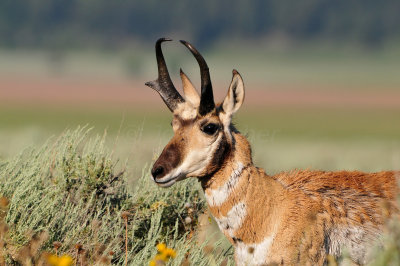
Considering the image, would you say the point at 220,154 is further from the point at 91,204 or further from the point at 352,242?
the point at 91,204

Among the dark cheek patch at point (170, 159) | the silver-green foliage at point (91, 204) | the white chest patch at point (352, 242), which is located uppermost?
the dark cheek patch at point (170, 159)

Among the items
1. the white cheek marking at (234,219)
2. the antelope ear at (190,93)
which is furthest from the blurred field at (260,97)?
the white cheek marking at (234,219)

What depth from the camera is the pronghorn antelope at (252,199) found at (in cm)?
605

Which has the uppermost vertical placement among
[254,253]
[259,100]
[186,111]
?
[186,111]

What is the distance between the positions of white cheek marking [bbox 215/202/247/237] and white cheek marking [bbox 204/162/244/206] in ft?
0.38

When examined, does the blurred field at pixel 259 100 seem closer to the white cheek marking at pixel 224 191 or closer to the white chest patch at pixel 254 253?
the white cheek marking at pixel 224 191

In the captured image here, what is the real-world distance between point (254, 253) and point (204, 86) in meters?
1.39

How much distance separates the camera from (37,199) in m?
6.66

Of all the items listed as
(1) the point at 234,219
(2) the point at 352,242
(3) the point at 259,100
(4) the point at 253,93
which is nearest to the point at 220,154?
(1) the point at 234,219

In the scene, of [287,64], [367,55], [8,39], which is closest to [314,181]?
[287,64]

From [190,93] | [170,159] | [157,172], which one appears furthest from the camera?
[190,93]

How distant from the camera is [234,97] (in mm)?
6418

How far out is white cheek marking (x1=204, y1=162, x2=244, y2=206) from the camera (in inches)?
245

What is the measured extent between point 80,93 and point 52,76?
3452cm
